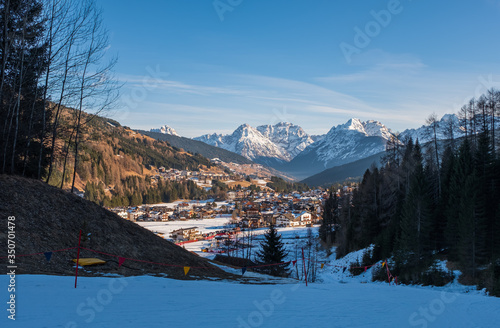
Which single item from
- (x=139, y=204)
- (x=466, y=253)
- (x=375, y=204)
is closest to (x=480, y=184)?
(x=466, y=253)

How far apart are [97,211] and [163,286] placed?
33.1ft

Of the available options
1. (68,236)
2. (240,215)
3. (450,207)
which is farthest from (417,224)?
(240,215)

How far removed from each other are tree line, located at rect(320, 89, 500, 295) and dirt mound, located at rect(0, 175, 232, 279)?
60.7 feet

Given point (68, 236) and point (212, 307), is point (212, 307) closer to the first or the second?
point (212, 307)

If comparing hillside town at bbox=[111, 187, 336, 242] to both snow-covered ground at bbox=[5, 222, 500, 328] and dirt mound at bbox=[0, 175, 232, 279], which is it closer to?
dirt mound at bbox=[0, 175, 232, 279]

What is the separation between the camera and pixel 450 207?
103 feet

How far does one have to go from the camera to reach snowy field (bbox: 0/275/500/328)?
712 cm

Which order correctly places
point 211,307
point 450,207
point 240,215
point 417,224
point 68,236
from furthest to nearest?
point 240,215
point 417,224
point 450,207
point 68,236
point 211,307

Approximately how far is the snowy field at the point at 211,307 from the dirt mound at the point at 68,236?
279 cm

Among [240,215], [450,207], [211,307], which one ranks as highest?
[450,207]

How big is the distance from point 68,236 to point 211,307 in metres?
9.76

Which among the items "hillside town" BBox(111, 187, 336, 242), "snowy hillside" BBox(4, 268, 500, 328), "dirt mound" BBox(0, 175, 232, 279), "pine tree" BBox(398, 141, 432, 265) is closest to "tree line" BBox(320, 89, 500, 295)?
"pine tree" BBox(398, 141, 432, 265)

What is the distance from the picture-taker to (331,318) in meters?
8.09

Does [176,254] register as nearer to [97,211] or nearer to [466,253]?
[97,211]
